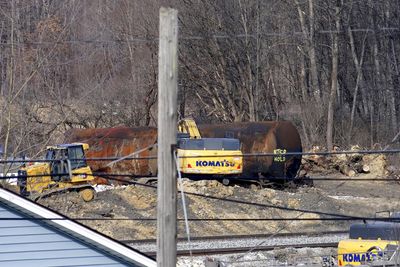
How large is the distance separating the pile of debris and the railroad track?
14.5 metres

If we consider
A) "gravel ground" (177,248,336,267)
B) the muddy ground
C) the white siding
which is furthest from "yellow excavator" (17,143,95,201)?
the white siding

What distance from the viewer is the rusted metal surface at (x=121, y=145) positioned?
32.8 meters

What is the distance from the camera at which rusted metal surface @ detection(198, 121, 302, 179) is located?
33125 millimetres

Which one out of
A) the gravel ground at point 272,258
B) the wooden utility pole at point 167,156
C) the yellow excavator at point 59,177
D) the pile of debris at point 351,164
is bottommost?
the gravel ground at point 272,258

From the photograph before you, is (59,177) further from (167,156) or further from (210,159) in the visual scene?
(167,156)

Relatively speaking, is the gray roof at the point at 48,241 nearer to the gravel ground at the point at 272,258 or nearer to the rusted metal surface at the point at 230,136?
the gravel ground at the point at 272,258

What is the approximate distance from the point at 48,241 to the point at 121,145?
76.3 ft

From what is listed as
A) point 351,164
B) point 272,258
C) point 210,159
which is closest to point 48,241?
point 272,258

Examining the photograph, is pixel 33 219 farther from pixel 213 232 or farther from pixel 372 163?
pixel 372 163

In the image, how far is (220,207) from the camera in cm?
2734

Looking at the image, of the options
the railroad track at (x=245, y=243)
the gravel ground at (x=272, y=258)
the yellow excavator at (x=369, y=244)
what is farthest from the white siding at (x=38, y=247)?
the railroad track at (x=245, y=243)

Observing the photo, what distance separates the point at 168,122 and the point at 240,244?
14.7 m

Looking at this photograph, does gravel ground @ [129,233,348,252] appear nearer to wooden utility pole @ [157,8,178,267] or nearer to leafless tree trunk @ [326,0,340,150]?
wooden utility pole @ [157,8,178,267]

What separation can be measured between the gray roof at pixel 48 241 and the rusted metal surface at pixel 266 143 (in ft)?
72.6
